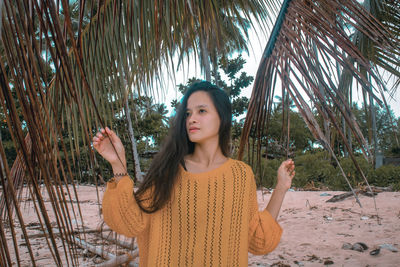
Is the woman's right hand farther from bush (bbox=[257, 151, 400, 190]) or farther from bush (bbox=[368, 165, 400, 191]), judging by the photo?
bush (bbox=[368, 165, 400, 191])

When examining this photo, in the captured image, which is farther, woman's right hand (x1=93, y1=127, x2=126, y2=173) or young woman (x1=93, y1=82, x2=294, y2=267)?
young woman (x1=93, y1=82, x2=294, y2=267)

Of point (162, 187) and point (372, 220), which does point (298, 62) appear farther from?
point (372, 220)

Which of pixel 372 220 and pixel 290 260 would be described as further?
pixel 372 220

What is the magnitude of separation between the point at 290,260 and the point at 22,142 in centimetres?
295

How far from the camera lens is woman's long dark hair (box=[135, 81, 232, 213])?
127 centimetres

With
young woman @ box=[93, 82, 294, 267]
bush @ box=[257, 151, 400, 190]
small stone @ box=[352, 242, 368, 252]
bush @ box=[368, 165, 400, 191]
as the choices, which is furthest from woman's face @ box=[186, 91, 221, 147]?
bush @ box=[368, 165, 400, 191]

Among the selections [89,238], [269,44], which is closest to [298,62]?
[269,44]

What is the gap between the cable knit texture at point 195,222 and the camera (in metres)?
1.25

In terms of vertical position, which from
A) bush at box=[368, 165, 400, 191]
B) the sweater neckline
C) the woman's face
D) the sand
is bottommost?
the sand

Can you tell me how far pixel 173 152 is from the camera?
4.58ft

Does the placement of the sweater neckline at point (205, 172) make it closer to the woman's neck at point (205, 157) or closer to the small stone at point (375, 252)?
Result: the woman's neck at point (205, 157)

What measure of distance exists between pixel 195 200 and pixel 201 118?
36 centimetres

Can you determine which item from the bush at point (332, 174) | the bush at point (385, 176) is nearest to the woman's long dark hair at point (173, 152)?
the bush at point (332, 174)

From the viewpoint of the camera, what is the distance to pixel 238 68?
15.5 meters
